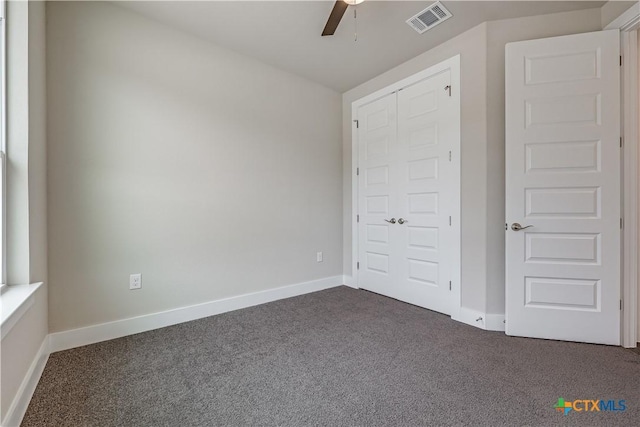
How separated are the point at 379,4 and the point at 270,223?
230 centimetres

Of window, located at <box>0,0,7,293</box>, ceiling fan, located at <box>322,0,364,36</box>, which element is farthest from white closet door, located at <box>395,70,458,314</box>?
window, located at <box>0,0,7,293</box>

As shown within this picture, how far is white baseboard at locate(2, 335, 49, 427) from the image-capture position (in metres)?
A: 1.28

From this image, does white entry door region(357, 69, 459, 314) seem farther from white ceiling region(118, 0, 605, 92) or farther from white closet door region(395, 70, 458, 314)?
white ceiling region(118, 0, 605, 92)

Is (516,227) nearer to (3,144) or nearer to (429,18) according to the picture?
(429,18)

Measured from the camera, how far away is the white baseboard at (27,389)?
4.20ft

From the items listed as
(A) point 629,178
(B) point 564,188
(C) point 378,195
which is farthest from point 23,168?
(A) point 629,178

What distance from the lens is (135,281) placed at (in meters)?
2.33

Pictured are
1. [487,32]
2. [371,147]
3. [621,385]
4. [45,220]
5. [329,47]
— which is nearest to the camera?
[621,385]

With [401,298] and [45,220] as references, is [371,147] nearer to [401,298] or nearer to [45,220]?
[401,298]

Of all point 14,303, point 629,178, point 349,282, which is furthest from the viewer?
point 349,282

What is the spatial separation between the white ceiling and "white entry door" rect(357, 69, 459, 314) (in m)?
0.44

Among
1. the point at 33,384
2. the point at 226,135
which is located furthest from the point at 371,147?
the point at 33,384

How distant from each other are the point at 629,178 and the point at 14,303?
4.00 meters

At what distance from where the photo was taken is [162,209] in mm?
2451
